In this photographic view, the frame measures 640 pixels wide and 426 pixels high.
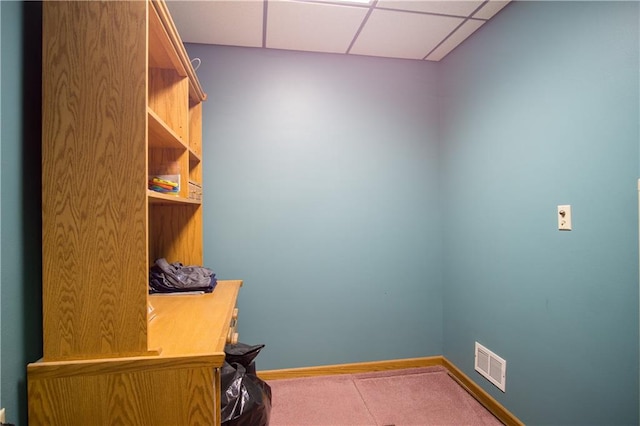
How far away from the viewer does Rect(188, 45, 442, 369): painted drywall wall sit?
84.8 inches

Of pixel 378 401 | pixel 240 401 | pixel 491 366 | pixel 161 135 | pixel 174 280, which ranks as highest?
pixel 161 135

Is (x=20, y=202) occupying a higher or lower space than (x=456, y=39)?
lower

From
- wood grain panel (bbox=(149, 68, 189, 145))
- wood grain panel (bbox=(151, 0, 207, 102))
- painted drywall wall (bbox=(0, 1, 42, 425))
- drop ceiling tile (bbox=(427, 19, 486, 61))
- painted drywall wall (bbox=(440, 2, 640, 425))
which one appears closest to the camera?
painted drywall wall (bbox=(0, 1, 42, 425))

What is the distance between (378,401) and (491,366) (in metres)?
0.77

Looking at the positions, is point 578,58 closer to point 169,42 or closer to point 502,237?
point 502,237

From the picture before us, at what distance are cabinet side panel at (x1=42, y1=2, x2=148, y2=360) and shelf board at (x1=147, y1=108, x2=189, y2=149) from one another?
17 cm

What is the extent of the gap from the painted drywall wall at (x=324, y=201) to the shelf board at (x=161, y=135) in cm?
59

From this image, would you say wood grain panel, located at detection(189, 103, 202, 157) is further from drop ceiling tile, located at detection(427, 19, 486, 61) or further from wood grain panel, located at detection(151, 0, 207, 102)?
drop ceiling tile, located at detection(427, 19, 486, 61)

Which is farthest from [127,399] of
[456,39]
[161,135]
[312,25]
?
[456,39]

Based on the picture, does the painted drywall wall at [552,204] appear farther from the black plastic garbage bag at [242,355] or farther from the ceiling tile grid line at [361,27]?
the black plastic garbage bag at [242,355]

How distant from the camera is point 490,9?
176 cm

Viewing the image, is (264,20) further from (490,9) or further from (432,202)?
(432,202)

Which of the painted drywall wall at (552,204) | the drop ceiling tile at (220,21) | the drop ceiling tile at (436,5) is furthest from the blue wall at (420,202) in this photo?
the drop ceiling tile at (436,5)

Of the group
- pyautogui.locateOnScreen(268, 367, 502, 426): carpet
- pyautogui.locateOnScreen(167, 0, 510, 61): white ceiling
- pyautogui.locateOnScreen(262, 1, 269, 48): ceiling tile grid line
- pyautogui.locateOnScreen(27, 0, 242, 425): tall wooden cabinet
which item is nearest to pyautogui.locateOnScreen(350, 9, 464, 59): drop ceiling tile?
pyautogui.locateOnScreen(167, 0, 510, 61): white ceiling
